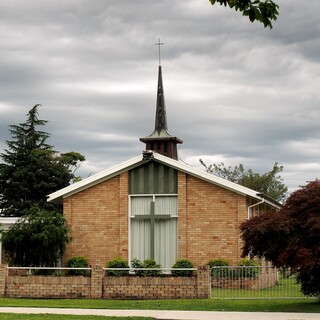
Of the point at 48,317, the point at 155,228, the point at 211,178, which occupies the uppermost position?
the point at 211,178

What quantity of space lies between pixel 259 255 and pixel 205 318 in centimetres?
307

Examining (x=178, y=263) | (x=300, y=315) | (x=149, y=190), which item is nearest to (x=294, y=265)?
(x=300, y=315)

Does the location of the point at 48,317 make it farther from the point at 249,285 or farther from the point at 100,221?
the point at 100,221

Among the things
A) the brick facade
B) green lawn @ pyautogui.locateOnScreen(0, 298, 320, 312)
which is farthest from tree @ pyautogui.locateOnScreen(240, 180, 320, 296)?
the brick facade

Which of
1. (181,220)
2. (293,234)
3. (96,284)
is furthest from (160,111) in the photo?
(293,234)

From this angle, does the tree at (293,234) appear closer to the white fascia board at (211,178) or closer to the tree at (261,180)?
the white fascia board at (211,178)

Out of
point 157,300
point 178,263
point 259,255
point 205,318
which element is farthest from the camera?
point 178,263

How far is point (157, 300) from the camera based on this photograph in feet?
78.3

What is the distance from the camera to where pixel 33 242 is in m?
30.1

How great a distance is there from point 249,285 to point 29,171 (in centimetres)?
4148

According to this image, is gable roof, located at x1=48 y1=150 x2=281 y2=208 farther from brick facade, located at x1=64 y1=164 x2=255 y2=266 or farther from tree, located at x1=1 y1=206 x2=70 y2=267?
tree, located at x1=1 y1=206 x2=70 y2=267

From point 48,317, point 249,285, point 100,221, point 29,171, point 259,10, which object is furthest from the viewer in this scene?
point 29,171

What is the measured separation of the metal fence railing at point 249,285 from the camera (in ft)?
78.9

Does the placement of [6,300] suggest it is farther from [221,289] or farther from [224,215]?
[224,215]
